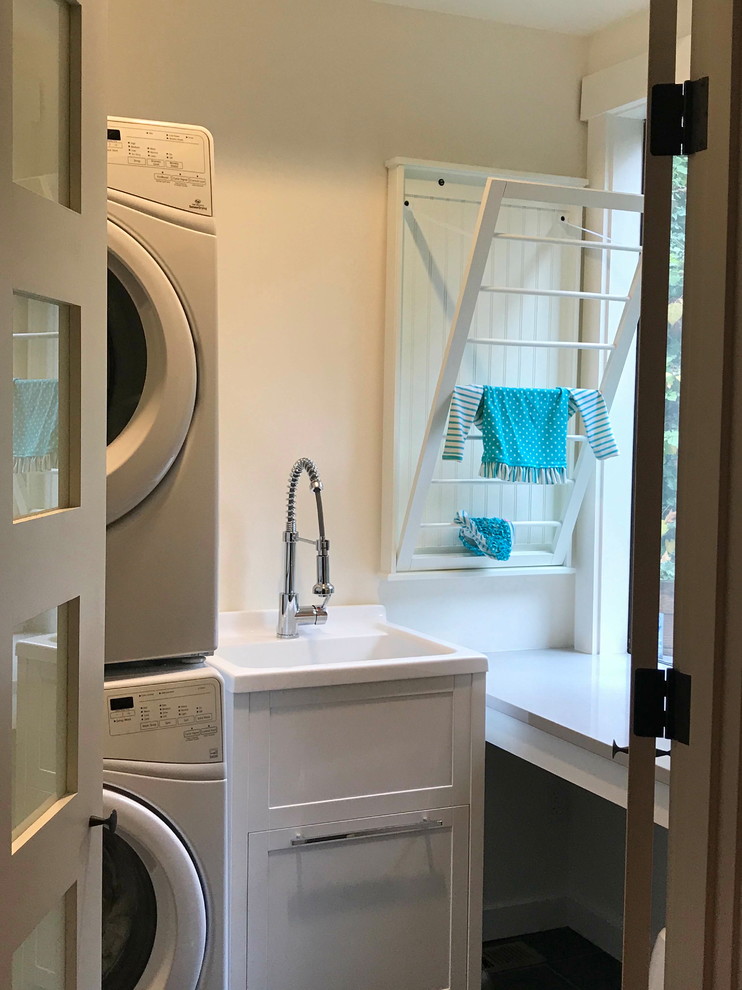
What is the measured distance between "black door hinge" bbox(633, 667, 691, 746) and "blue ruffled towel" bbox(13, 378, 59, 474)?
0.81m

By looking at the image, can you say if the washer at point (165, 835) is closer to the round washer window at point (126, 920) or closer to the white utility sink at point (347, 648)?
the round washer window at point (126, 920)

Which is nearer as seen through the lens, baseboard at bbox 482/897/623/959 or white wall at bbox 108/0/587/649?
white wall at bbox 108/0/587/649

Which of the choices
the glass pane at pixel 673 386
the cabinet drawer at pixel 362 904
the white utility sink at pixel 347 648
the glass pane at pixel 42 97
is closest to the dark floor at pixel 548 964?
the cabinet drawer at pixel 362 904

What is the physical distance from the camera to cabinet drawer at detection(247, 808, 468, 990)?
7.34 feet

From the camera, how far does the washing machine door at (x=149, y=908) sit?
1997 millimetres

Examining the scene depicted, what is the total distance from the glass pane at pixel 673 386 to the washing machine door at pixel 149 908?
113cm

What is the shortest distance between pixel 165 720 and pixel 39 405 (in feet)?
3.58

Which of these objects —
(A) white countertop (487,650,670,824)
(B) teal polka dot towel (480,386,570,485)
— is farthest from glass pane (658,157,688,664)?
(B) teal polka dot towel (480,386,570,485)

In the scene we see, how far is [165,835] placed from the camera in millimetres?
2004

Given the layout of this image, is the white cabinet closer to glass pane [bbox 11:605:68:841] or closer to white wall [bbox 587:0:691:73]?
glass pane [bbox 11:605:68:841]

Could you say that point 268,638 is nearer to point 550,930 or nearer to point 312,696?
point 312,696

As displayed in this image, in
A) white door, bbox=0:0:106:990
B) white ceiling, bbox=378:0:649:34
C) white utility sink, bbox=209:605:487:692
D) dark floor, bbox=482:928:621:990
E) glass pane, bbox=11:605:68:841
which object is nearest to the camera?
white door, bbox=0:0:106:990

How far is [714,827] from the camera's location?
4.24 feet

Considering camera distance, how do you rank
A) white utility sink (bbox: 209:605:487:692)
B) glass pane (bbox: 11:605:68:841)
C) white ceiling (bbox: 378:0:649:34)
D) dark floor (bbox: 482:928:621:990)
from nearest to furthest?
glass pane (bbox: 11:605:68:841) < white utility sink (bbox: 209:605:487:692) < dark floor (bbox: 482:928:621:990) < white ceiling (bbox: 378:0:649:34)
